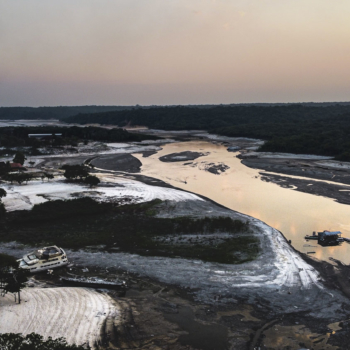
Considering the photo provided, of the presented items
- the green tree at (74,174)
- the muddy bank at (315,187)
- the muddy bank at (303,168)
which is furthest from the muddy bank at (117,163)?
the muddy bank at (315,187)

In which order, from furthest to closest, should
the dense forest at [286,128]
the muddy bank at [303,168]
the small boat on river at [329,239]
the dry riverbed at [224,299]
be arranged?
the dense forest at [286,128], the muddy bank at [303,168], the small boat on river at [329,239], the dry riverbed at [224,299]

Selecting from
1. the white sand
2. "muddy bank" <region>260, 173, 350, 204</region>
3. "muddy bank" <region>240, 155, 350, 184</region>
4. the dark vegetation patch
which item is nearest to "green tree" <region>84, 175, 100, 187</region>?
the dark vegetation patch

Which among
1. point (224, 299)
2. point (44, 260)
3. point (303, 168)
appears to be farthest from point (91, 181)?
point (303, 168)

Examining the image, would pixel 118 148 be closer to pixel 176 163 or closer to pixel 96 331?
pixel 176 163

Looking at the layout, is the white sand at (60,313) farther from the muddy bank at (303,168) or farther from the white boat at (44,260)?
the muddy bank at (303,168)

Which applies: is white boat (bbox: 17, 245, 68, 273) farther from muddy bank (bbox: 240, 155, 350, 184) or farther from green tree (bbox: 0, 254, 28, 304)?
muddy bank (bbox: 240, 155, 350, 184)

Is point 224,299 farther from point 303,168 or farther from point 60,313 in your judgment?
point 303,168
